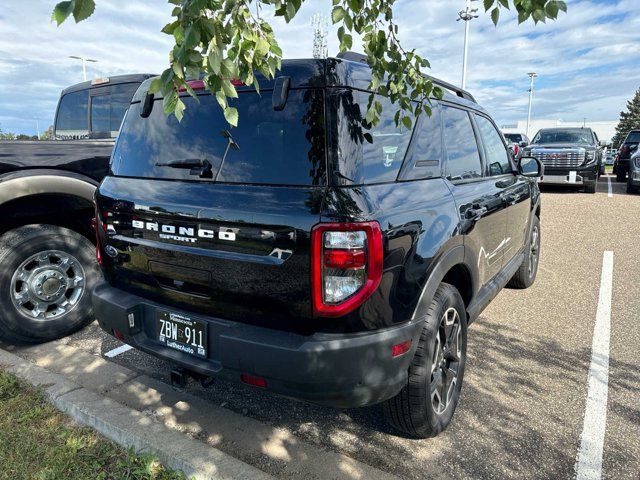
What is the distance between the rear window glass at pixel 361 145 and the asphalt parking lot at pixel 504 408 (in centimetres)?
145

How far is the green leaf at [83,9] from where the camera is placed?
4.03ft

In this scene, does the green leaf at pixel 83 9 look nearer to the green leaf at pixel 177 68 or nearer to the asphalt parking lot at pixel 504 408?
the green leaf at pixel 177 68

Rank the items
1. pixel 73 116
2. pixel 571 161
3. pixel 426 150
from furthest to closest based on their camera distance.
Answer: pixel 571 161
pixel 73 116
pixel 426 150

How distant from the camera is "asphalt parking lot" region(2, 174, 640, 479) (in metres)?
2.42

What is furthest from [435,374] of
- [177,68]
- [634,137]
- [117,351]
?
[634,137]

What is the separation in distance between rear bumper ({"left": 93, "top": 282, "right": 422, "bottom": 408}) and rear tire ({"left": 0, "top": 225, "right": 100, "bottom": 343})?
208 cm

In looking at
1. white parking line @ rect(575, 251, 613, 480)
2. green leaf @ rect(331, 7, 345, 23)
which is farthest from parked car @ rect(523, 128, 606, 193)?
green leaf @ rect(331, 7, 345, 23)

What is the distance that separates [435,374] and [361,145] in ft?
4.32

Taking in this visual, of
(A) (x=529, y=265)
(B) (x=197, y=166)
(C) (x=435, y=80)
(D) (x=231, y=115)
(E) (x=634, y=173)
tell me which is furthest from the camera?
(E) (x=634, y=173)

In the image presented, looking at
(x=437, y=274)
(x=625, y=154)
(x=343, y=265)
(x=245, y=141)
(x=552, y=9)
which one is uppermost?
(x=625, y=154)

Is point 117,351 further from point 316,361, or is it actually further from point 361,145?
point 361,145

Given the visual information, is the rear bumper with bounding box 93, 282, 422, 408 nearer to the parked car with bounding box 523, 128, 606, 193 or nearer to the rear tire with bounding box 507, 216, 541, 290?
the rear tire with bounding box 507, 216, 541, 290

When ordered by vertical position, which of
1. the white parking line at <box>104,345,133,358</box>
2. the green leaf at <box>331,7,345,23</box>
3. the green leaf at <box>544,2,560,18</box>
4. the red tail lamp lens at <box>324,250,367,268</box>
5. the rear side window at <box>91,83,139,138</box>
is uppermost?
the rear side window at <box>91,83,139,138</box>

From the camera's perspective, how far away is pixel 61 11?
4.02 ft
